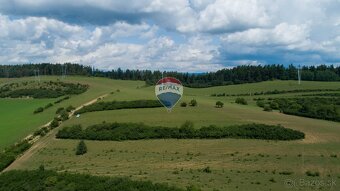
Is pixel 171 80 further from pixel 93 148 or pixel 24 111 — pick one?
pixel 24 111

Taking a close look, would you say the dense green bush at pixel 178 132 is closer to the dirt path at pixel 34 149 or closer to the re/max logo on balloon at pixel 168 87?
the dirt path at pixel 34 149

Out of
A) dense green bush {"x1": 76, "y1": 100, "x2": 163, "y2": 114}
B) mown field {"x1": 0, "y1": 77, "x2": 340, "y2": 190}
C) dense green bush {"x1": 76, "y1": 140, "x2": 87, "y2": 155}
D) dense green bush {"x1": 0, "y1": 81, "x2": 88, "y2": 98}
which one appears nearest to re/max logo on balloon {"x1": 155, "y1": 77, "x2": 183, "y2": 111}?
mown field {"x1": 0, "y1": 77, "x2": 340, "y2": 190}

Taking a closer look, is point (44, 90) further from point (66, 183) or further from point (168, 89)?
point (66, 183)

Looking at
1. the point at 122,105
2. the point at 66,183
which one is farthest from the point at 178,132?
the point at 122,105

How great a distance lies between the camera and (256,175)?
47.7 meters

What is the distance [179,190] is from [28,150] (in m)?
44.2

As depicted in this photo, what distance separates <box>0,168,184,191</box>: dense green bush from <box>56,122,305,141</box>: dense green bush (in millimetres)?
23578

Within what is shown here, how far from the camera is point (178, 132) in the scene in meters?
73.8

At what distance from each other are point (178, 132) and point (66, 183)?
30865 mm

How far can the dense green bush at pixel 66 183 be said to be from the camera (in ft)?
132

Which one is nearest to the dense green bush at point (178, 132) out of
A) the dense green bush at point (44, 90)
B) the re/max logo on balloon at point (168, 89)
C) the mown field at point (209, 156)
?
the mown field at point (209, 156)

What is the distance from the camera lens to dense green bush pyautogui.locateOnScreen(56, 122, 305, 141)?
7212 cm

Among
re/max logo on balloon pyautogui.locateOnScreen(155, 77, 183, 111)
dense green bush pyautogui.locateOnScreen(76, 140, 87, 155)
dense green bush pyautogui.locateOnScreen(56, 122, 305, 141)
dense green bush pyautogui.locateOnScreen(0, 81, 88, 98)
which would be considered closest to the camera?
re/max logo on balloon pyautogui.locateOnScreen(155, 77, 183, 111)

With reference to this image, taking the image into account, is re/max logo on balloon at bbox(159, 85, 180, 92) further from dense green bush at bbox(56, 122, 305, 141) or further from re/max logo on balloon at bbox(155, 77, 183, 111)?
dense green bush at bbox(56, 122, 305, 141)
